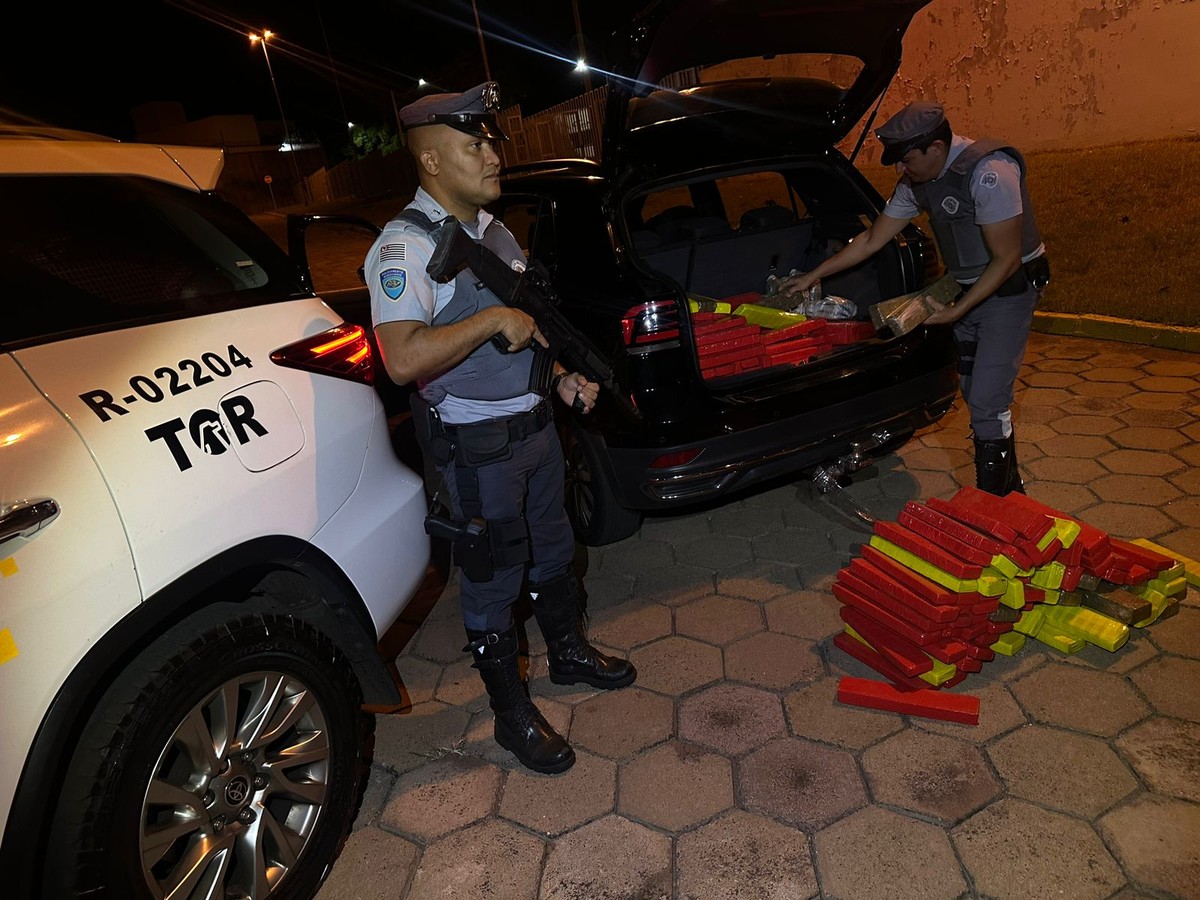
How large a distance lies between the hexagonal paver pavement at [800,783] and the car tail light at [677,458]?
1.08 metres

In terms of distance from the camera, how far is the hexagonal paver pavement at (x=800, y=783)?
2133mm

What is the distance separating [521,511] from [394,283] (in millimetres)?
812

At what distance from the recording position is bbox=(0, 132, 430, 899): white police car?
1.45m

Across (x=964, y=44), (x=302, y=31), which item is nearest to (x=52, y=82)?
(x=302, y=31)

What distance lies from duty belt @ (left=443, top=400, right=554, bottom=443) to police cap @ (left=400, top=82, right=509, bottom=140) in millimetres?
790

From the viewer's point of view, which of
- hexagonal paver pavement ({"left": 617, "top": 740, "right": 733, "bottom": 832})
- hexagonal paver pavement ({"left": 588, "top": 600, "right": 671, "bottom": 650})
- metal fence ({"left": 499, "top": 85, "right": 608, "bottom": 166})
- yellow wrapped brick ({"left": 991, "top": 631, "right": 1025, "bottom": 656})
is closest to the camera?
hexagonal paver pavement ({"left": 617, "top": 740, "right": 733, "bottom": 832})

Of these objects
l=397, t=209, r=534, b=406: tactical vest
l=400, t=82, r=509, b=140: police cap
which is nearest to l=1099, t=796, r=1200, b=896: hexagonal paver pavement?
l=397, t=209, r=534, b=406: tactical vest

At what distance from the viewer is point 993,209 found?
2.87 m

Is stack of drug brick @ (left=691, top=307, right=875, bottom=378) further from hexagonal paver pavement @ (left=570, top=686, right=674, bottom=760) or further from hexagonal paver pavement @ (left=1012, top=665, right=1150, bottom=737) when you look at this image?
hexagonal paver pavement @ (left=1012, top=665, right=1150, bottom=737)

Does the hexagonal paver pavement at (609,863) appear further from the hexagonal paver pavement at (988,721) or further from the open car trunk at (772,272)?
the open car trunk at (772,272)

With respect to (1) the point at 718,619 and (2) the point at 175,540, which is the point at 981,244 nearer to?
(1) the point at 718,619

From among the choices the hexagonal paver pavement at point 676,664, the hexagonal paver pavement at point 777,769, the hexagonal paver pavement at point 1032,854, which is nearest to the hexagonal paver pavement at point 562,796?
the hexagonal paver pavement at point 777,769

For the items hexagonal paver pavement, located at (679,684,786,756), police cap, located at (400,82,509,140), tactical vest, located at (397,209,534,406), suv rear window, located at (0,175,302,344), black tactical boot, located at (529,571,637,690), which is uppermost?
police cap, located at (400,82,509,140)

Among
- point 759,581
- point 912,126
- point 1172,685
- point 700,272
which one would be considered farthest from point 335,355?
point 1172,685
